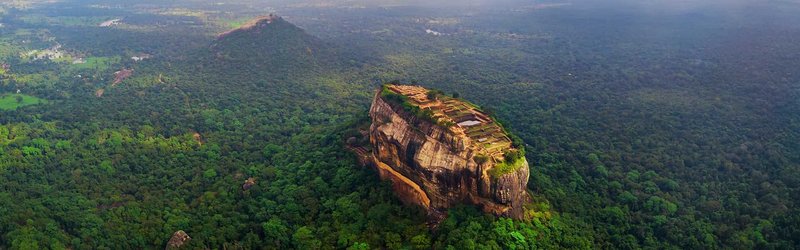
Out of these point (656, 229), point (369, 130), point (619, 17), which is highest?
point (619, 17)

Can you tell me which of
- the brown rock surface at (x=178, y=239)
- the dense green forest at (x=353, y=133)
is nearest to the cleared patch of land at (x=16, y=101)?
the dense green forest at (x=353, y=133)

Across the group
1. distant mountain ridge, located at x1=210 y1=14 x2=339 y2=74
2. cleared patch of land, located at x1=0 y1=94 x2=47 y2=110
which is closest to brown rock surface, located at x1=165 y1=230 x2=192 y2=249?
cleared patch of land, located at x1=0 y1=94 x2=47 y2=110

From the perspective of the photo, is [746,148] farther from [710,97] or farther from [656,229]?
[656,229]

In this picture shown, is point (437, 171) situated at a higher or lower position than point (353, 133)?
higher

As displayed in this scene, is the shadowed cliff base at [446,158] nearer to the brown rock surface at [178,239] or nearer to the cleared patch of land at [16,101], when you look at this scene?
the brown rock surface at [178,239]

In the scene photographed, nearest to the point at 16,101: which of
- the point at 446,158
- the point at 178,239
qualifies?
the point at 178,239

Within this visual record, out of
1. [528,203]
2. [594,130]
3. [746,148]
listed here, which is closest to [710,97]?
[746,148]

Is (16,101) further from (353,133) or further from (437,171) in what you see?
(437,171)
